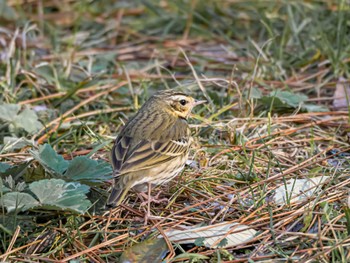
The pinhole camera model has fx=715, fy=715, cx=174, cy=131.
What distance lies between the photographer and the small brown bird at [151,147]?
419 centimetres

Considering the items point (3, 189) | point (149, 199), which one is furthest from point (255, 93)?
point (3, 189)

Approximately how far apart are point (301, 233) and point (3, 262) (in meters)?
1.59

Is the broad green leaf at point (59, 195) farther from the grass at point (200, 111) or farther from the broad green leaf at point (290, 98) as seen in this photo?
the broad green leaf at point (290, 98)

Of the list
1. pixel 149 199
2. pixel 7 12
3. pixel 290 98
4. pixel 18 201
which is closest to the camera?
pixel 18 201

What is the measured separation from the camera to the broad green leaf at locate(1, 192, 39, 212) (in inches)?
151

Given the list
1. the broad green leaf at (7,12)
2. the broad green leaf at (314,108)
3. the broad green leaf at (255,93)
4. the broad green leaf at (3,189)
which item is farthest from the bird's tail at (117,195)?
the broad green leaf at (7,12)

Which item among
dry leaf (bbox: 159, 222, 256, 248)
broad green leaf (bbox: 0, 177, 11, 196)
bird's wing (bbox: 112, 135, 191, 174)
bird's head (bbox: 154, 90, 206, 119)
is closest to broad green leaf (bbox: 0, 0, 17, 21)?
bird's head (bbox: 154, 90, 206, 119)

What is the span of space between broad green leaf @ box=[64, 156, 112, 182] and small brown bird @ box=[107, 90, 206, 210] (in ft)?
0.24

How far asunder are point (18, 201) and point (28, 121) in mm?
1728

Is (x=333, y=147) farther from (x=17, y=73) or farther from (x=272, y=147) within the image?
(x=17, y=73)

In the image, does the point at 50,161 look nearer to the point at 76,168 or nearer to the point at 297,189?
the point at 76,168

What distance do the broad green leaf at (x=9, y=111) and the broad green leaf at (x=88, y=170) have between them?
135cm

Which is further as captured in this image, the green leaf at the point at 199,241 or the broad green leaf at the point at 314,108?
the broad green leaf at the point at 314,108

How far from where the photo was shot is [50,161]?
4320 mm
